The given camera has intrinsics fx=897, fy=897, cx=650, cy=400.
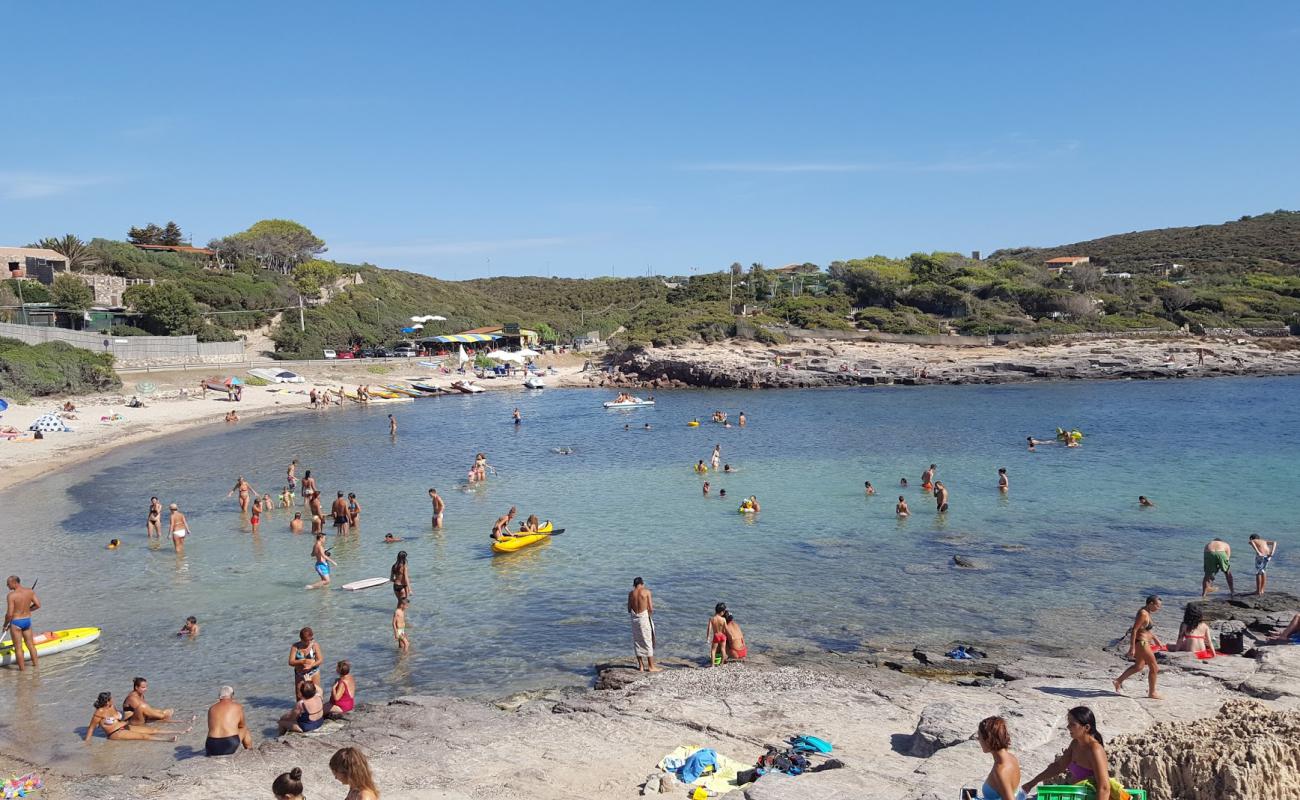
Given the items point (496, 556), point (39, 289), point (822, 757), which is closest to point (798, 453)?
point (496, 556)

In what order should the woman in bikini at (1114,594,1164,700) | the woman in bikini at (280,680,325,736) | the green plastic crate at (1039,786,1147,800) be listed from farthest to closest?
1. the woman in bikini at (280,680,325,736)
2. the woman in bikini at (1114,594,1164,700)
3. the green plastic crate at (1039,786,1147,800)

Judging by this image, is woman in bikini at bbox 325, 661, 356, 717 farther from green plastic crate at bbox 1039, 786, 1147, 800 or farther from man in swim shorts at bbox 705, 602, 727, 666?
green plastic crate at bbox 1039, 786, 1147, 800

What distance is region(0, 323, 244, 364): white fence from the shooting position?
49.0 meters

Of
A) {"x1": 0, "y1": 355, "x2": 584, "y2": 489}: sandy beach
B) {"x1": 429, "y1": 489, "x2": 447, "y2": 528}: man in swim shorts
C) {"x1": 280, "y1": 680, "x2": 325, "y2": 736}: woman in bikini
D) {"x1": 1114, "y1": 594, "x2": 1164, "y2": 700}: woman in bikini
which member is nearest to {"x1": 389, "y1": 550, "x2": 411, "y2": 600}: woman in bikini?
{"x1": 280, "y1": 680, "x2": 325, "y2": 736}: woman in bikini

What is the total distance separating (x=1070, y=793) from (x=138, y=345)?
60814mm

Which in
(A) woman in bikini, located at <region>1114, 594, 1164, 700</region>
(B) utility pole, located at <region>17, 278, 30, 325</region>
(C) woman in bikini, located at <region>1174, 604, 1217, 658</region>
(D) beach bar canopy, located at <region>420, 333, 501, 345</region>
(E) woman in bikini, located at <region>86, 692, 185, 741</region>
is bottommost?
(E) woman in bikini, located at <region>86, 692, 185, 741</region>

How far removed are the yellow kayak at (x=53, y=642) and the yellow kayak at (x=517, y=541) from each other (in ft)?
24.7

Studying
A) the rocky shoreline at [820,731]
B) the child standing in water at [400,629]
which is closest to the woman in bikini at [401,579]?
the child standing in water at [400,629]

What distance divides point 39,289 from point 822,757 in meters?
69.0

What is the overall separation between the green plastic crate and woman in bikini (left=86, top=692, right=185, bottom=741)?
30.6ft

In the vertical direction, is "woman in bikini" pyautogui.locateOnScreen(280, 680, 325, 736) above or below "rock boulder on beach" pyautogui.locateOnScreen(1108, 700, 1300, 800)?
below

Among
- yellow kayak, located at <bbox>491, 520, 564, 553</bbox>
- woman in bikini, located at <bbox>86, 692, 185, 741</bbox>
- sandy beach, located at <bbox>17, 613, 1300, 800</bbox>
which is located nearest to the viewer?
sandy beach, located at <bbox>17, 613, 1300, 800</bbox>

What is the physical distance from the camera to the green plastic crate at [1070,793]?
18.0 ft

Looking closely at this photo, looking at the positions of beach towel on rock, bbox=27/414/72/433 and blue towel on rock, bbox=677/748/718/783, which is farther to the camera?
beach towel on rock, bbox=27/414/72/433
